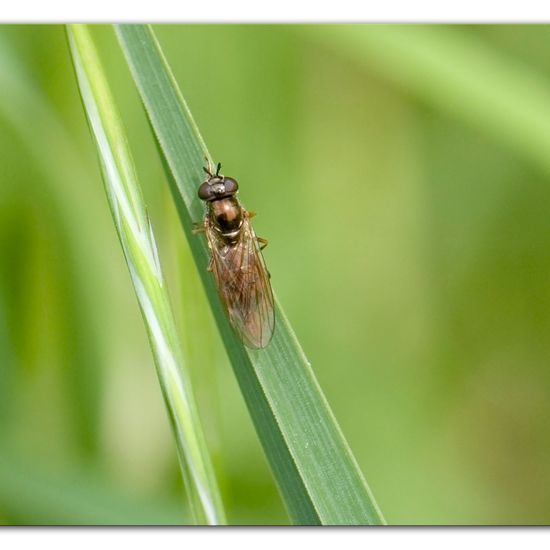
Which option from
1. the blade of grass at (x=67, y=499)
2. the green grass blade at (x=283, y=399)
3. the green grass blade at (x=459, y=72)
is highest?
the green grass blade at (x=459, y=72)

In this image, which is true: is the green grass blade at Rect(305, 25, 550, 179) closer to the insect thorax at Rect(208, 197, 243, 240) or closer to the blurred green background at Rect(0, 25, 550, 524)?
the blurred green background at Rect(0, 25, 550, 524)

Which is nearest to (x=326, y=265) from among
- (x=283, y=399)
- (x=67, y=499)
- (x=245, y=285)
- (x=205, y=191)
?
(x=245, y=285)

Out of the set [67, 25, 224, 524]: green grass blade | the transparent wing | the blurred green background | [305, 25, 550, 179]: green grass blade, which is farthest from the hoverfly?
[305, 25, 550, 179]: green grass blade

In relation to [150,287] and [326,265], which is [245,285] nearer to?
[326,265]

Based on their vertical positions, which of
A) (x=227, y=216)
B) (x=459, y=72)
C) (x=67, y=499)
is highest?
(x=459, y=72)

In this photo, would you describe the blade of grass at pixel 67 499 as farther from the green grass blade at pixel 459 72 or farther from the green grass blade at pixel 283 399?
the green grass blade at pixel 459 72

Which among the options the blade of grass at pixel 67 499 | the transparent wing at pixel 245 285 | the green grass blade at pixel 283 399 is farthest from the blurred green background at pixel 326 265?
the green grass blade at pixel 283 399

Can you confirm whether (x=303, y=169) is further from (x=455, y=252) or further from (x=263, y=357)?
(x=263, y=357)
